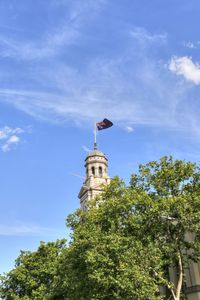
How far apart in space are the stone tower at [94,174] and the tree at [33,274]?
99.4 ft

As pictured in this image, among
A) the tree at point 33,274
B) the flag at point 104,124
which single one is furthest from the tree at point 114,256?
the flag at point 104,124

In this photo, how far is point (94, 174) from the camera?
254ft

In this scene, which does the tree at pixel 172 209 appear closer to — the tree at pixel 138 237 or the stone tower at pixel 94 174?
the tree at pixel 138 237

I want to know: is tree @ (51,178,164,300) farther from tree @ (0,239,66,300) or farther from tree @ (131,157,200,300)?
tree @ (0,239,66,300)

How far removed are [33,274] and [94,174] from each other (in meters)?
36.7

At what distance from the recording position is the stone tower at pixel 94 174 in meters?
75.9

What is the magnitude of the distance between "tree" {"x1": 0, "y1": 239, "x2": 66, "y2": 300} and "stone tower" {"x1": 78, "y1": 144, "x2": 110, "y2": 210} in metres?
30.3

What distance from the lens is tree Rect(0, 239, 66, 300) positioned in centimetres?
4119

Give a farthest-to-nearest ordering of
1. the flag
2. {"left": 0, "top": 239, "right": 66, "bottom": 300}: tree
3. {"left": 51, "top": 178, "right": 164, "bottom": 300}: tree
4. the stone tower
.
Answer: the stone tower, the flag, {"left": 0, "top": 239, "right": 66, "bottom": 300}: tree, {"left": 51, "top": 178, "right": 164, "bottom": 300}: tree

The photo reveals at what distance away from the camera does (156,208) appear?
2623 cm

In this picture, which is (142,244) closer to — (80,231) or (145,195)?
(145,195)

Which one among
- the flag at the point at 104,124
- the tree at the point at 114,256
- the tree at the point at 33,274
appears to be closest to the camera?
the tree at the point at 114,256

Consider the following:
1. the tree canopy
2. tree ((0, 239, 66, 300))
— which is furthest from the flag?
the tree canopy

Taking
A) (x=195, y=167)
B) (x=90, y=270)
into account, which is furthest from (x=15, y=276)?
(x=195, y=167)
